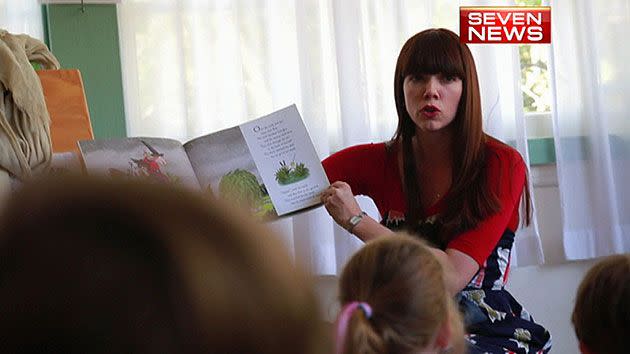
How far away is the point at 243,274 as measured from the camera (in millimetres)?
384

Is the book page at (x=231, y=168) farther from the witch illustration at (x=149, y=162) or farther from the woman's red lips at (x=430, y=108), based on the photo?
the woman's red lips at (x=430, y=108)

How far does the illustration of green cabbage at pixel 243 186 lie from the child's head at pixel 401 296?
587 millimetres

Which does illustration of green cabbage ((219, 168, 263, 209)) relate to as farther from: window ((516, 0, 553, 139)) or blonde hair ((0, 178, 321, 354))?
blonde hair ((0, 178, 321, 354))

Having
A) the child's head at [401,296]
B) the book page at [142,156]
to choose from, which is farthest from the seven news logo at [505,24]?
the child's head at [401,296]

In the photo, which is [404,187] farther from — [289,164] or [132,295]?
[132,295]

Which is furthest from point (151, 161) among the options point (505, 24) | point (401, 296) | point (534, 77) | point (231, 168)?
point (534, 77)

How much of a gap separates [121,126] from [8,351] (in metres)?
2.41

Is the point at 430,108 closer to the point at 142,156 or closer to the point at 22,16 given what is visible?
the point at 142,156

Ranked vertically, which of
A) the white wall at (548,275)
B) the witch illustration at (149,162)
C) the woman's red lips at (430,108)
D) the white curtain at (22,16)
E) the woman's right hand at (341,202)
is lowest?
the white wall at (548,275)

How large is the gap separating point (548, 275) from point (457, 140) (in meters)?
1.16

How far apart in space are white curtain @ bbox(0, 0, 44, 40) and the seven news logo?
Result: 1.25 metres

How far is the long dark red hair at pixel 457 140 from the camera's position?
196 centimetres

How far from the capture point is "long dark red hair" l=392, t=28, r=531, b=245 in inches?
77.2

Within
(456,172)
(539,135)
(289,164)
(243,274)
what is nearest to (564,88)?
(539,135)
